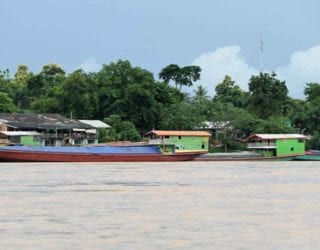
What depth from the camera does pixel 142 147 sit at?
179 ft

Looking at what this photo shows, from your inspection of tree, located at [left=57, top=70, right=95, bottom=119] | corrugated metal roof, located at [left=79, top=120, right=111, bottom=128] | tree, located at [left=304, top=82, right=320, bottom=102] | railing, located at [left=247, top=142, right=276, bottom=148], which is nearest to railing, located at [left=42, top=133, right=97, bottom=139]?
corrugated metal roof, located at [left=79, top=120, right=111, bottom=128]

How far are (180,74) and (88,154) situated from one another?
33658mm

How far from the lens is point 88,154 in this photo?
51.7m

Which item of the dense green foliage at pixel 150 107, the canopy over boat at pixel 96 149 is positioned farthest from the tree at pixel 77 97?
the canopy over boat at pixel 96 149

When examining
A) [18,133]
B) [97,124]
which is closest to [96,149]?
[18,133]

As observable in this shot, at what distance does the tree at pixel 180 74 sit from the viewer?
273ft

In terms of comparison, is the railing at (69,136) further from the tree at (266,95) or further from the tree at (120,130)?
the tree at (266,95)
